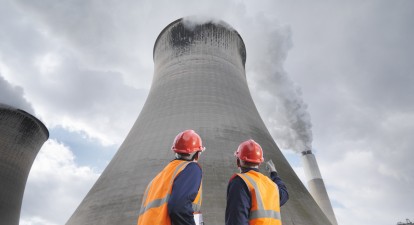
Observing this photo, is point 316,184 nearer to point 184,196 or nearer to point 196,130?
point 196,130

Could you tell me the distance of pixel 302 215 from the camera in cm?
557

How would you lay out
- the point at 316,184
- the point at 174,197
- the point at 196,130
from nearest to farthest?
the point at 174,197
the point at 196,130
the point at 316,184

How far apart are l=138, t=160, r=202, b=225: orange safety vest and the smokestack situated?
12851 millimetres

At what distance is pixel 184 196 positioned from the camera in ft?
3.59

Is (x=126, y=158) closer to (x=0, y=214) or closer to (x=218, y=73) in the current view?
(x=218, y=73)

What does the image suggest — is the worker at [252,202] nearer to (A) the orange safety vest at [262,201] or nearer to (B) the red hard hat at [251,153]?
(A) the orange safety vest at [262,201]

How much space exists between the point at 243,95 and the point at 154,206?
741cm

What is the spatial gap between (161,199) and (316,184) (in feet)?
43.3

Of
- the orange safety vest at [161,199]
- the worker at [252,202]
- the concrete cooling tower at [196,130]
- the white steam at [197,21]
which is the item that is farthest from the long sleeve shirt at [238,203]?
the white steam at [197,21]

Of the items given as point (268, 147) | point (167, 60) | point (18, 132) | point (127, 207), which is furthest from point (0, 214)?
point (268, 147)

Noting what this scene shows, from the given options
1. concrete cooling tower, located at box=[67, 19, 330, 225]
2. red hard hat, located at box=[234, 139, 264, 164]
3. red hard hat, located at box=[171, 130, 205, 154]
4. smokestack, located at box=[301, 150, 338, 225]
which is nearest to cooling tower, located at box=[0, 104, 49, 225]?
concrete cooling tower, located at box=[67, 19, 330, 225]

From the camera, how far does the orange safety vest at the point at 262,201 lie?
121 centimetres

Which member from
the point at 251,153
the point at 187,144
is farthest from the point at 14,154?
the point at 251,153

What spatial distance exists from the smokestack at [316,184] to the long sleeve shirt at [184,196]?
42.2ft
